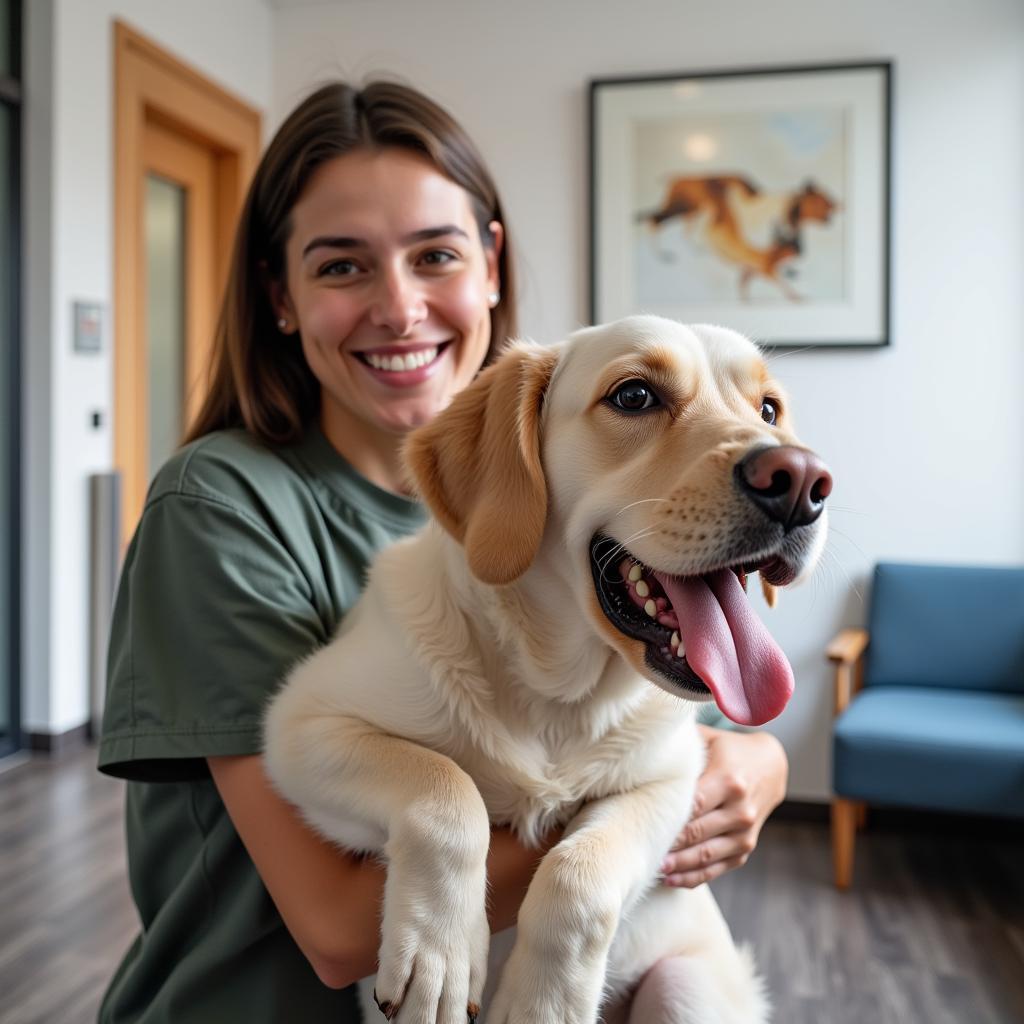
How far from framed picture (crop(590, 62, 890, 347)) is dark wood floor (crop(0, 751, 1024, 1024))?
1.85m

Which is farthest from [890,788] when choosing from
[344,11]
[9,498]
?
[344,11]

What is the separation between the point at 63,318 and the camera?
144 inches

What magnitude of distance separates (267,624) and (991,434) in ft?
11.1

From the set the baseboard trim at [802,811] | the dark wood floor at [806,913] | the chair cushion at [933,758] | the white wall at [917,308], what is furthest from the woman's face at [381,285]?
the baseboard trim at [802,811]

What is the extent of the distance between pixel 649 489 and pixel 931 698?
2843 mm

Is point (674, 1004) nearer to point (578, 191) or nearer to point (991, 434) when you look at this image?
point (991, 434)

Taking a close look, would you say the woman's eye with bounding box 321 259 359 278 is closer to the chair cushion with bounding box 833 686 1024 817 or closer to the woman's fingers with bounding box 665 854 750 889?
the woman's fingers with bounding box 665 854 750 889

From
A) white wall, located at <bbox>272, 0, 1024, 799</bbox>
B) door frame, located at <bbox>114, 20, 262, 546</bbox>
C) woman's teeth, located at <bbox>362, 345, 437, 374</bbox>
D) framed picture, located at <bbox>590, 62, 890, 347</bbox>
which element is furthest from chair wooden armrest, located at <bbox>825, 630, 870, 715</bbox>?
door frame, located at <bbox>114, 20, 262, 546</bbox>

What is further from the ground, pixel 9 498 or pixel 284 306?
pixel 284 306

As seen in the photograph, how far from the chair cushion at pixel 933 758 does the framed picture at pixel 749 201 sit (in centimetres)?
147

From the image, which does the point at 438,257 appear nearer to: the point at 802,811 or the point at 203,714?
the point at 203,714

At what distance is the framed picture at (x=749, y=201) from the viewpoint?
3893 millimetres

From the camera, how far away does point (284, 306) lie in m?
1.52

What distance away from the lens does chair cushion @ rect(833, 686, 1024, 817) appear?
293 cm
